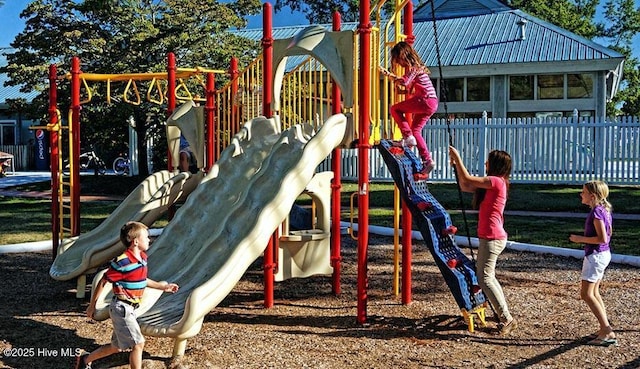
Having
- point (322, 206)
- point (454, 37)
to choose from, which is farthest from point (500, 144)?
point (322, 206)

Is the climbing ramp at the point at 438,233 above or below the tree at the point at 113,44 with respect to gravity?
below

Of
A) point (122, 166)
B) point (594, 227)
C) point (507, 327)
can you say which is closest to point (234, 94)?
point (507, 327)

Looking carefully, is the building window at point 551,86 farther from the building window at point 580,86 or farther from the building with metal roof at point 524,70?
the building window at point 580,86

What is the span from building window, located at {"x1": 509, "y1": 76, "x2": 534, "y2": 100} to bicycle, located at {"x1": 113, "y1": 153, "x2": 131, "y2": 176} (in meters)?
14.4

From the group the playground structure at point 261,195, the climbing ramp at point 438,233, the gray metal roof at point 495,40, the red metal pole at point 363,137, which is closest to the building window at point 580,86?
the gray metal roof at point 495,40

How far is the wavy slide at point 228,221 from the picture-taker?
5312 millimetres

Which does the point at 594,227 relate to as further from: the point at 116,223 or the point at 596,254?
the point at 116,223

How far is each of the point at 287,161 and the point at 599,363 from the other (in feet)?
10.5

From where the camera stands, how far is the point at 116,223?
794 centimetres

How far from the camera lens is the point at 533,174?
20.5 m

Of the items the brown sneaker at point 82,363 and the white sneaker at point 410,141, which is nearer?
the brown sneaker at point 82,363

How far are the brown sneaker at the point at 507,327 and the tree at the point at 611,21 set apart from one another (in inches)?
1268

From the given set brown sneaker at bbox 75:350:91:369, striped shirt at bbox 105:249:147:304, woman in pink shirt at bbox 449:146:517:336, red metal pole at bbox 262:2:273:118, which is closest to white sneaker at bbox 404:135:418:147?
woman in pink shirt at bbox 449:146:517:336

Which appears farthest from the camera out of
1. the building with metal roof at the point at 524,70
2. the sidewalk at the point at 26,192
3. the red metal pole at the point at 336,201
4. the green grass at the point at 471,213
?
the building with metal roof at the point at 524,70
